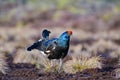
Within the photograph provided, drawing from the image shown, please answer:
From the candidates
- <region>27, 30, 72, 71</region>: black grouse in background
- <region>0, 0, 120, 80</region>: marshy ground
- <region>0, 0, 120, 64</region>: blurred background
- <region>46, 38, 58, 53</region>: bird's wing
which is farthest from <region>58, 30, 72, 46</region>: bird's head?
<region>0, 0, 120, 64</region>: blurred background

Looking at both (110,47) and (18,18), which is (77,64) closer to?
(110,47)

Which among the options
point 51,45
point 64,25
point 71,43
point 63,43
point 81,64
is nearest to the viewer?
point 63,43

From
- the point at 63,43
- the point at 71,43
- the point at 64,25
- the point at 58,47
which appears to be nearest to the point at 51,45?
the point at 58,47

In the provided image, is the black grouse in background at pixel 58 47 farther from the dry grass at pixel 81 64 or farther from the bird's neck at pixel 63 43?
the dry grass at pixel 81 64

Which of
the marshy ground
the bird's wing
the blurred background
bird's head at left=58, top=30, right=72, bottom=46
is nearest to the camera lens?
bird's head at left=58, top=30, right=72, bottom=46

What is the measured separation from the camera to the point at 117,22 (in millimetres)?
37844

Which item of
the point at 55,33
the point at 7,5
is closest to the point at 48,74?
the point at 55,33

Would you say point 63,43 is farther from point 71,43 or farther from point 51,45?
point 71,43

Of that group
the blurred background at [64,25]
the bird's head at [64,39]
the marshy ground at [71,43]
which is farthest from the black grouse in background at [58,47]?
the blurred background at [64,25]

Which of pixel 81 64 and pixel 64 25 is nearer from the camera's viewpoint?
pixel 81 64

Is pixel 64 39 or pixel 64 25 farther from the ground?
pixel 64 25

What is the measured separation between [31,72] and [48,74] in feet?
2.36

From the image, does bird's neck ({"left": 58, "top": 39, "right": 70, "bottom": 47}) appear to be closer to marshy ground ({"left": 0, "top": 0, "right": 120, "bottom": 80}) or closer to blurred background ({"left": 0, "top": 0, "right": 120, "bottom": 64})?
marshy ground ({"left": 0, "top": 0, "right": 120, "bottom": 80})

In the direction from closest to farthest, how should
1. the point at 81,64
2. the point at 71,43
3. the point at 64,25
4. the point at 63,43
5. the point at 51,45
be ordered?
1. the point at 63,43
2. the point at 51,45
3. the point at 81,64
4. the point at 71,43
5. the point at 64,25
